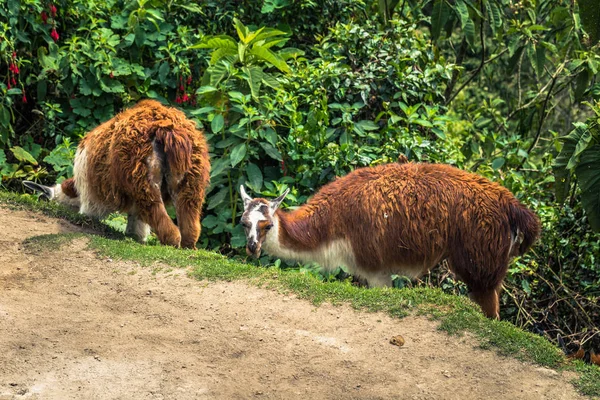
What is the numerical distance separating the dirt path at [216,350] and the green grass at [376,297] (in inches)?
5.0

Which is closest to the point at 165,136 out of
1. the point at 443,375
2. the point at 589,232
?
the point at 443,375

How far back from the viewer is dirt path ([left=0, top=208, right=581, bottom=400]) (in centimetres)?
575

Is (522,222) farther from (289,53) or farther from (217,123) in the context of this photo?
(289,53)

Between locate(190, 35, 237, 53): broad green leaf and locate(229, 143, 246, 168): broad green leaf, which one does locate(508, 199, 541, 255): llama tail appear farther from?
locate(190, 35, 237, 53): broad green leaf

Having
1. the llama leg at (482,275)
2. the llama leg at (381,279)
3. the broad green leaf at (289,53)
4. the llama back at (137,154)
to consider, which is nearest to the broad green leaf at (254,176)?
the llama back at (137,154)

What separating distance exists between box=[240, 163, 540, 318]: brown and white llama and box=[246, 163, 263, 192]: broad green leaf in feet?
3.80

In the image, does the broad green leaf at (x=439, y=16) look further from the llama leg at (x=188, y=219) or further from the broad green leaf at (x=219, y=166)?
the llama leg at (x=188, y=219)

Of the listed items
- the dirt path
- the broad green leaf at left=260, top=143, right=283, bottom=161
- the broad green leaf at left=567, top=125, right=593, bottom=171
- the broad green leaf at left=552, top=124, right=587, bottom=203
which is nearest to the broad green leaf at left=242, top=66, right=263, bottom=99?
the broad green leaf at left=260, top=143, right=283, bottom=161

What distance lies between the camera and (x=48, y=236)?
8336mm

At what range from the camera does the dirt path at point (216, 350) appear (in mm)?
5746

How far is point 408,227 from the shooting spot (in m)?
7.75

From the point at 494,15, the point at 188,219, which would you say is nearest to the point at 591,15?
the point at 188,219

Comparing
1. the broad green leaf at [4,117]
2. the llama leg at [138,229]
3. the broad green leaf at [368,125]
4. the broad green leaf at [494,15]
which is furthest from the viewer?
the broad green leaf at [494,15]

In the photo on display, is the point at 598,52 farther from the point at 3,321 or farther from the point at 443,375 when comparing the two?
the point at 3,321
